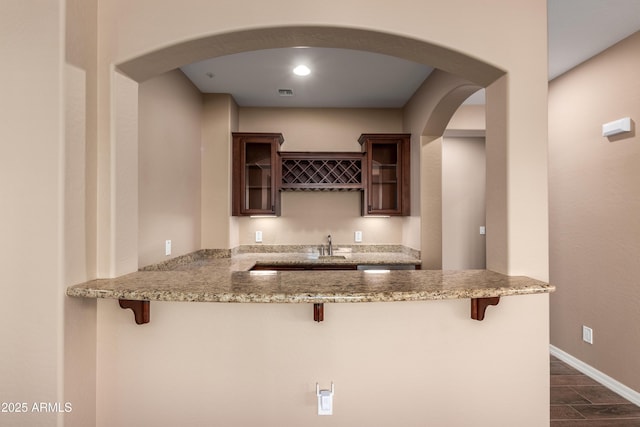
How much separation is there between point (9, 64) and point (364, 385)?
2.16m

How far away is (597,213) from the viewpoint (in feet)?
8.95

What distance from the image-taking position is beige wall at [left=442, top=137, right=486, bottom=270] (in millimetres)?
4836

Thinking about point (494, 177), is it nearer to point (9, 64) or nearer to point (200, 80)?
point (9, 64)

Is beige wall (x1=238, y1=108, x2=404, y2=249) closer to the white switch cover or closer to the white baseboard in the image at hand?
the white baseboard

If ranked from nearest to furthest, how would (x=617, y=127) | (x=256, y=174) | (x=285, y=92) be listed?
(x=617, y=127)
(x=285, y=92)
(x=256, y=174)

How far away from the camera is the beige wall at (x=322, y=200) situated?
391cm

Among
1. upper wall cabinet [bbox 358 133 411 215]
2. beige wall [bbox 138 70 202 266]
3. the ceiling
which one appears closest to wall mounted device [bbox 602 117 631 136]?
the ceiling

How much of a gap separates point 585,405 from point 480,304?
1.80 m

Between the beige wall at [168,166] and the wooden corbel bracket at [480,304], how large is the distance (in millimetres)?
2137

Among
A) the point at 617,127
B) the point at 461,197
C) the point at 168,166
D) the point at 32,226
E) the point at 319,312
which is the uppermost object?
the point at 617,127

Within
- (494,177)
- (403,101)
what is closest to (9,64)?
(494,177)

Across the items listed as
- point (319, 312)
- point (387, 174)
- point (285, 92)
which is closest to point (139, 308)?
point (319, 312)

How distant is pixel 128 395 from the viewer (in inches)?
61.7

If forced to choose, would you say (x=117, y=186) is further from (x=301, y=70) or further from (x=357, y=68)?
(x=357, y=68)
